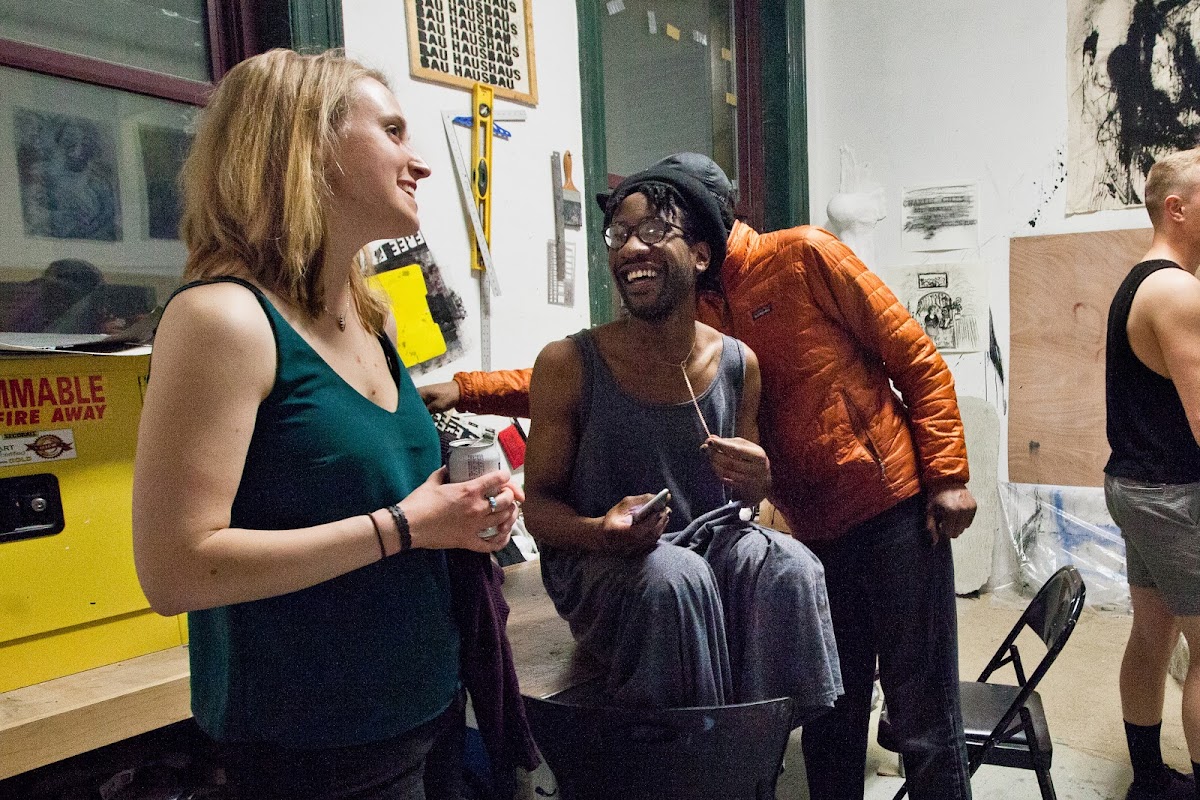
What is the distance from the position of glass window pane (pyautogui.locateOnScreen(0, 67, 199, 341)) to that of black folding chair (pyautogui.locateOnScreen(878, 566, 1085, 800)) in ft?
6.30

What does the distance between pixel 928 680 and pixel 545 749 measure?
92cm

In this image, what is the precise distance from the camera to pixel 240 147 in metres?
0.90

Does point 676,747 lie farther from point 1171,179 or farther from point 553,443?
point 1171,179

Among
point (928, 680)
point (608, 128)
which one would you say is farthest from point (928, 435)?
point (608, 128)

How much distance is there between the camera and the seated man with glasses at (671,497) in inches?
50.2

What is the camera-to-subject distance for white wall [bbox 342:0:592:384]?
218 cm

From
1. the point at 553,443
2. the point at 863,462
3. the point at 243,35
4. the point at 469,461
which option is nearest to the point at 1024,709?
the point at 863,462

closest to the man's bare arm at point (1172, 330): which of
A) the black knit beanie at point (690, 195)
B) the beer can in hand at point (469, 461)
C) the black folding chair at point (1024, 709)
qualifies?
the black folding chair at point (1024, 709)

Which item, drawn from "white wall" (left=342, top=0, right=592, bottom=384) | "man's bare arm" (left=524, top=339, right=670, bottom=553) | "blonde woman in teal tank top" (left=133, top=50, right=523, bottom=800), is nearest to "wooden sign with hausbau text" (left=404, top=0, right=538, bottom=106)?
"white wall" (left=342, top=0, right=592, bottom=384)

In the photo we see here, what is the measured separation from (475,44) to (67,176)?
114cm

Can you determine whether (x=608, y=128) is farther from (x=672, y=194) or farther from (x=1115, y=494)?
(x=1115, y=494)

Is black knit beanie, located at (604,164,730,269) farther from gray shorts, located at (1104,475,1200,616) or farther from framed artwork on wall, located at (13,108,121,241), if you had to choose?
gray shorts, located at (1104,475,1200,616)

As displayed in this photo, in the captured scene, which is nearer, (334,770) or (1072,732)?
(334,770)

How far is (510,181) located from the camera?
2.49 m
